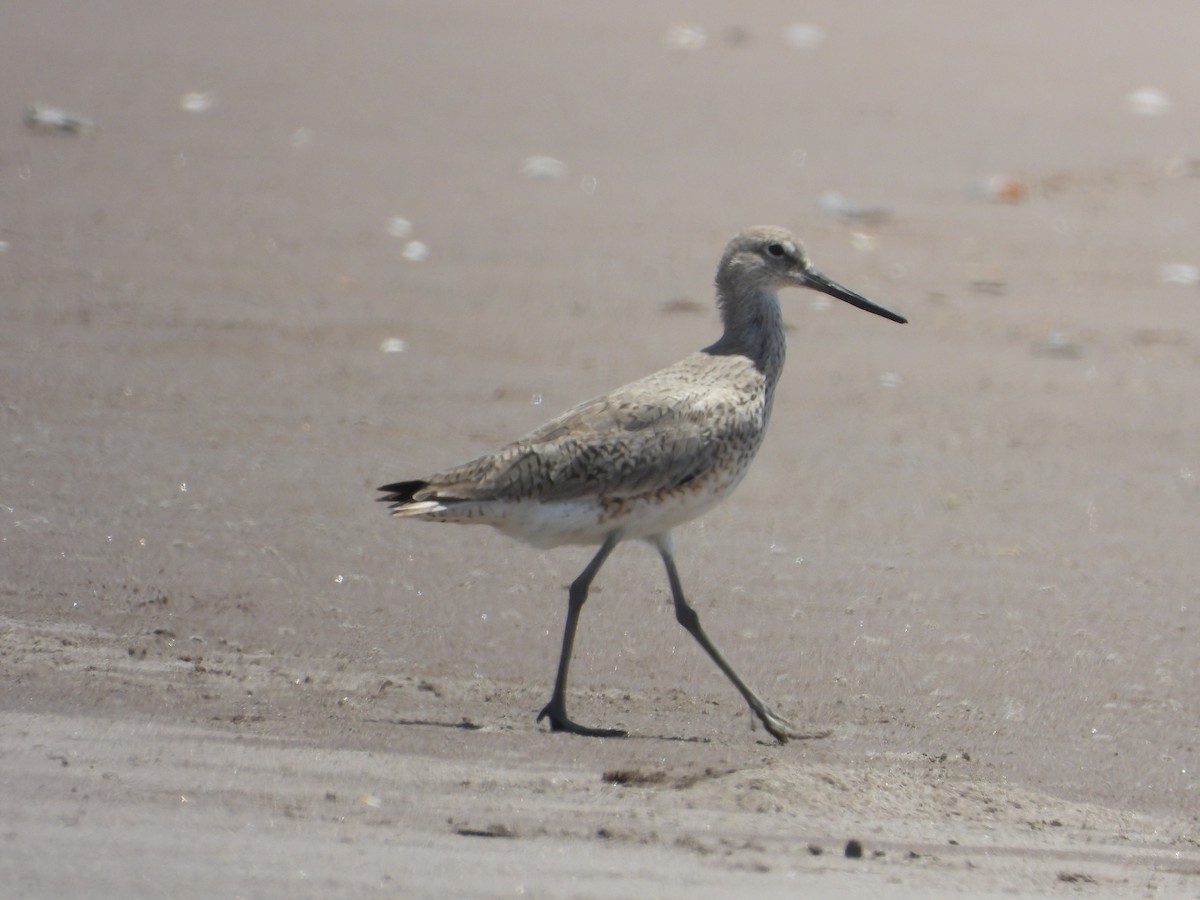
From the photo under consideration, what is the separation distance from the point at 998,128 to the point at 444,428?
16.7 ft

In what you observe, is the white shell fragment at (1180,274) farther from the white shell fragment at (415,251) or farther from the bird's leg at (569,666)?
the bird's leg at (569,666)

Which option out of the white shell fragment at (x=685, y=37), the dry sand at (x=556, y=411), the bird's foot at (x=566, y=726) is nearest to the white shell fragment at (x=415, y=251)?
the dry sand at (x=556, y=411)

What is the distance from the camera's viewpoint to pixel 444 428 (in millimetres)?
7215

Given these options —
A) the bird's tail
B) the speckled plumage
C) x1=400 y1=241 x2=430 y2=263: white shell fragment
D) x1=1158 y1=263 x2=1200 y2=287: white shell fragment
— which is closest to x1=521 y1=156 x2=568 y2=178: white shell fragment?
x1=400 y1=241 x2=430 y2=263: white shell fragment

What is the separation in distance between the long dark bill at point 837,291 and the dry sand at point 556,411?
2.72ft

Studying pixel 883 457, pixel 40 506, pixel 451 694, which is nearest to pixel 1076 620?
pixel 883 457

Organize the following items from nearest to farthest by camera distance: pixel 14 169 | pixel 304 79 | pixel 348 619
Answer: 1. pixel 348 619
2. pixel 14 169
3. pixel 304 79

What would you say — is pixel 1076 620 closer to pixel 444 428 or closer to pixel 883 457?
pixel 883 457

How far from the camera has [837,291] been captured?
19.6 ft

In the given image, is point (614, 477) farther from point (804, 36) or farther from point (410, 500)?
point (804, 36)

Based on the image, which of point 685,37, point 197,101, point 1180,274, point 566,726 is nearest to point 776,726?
point 566,726

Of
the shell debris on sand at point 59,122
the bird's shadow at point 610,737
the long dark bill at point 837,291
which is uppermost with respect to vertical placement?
the shell debris on sand at point 59,122

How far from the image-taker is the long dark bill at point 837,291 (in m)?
5.86

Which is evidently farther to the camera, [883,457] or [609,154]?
[609,154]
